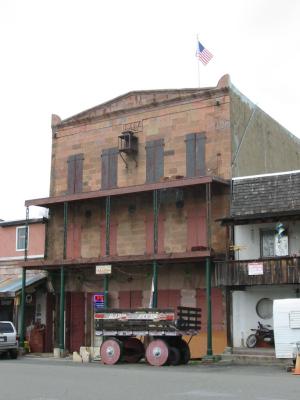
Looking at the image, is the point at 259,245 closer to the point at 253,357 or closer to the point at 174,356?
the point at 253,357

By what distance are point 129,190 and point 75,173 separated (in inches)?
207

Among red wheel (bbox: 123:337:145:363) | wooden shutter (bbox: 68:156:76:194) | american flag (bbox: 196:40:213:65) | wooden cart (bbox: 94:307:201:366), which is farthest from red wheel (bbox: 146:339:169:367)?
american flag (bbox: 196:40:213:65)

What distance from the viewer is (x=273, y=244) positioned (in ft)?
80.6

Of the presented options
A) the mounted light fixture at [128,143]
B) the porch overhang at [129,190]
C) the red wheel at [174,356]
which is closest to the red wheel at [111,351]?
the red wheel at [174,356]

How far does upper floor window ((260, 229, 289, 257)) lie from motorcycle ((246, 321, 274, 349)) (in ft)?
9.17

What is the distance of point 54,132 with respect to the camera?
1253 inches

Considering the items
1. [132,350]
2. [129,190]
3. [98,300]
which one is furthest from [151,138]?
[132,350]

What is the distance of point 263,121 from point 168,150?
518 cm

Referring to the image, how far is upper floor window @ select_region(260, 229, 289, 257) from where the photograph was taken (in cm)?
2400

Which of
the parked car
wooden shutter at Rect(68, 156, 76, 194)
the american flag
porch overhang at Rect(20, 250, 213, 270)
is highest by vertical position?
the american flag

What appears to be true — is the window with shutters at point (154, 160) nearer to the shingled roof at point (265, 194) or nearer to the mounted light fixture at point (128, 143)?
the mounted light fixture at point (128, 143)

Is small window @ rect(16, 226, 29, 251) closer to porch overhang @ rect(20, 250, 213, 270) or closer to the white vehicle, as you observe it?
porch overhang @ rect(20, 250, 213, 270)

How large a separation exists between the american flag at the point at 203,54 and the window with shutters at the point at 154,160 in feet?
14.2

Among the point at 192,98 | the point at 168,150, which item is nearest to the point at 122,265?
the point at 168,150
